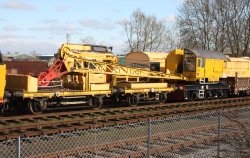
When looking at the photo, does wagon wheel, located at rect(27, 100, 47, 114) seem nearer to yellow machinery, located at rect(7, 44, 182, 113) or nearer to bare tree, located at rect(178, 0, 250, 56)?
yellow machinery, located at rect(7, 44, 182, 113)

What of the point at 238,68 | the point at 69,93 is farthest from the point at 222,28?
the point at 69,93

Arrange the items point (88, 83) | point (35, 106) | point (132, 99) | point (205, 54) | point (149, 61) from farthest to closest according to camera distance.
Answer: point (149, 61)
point (205, 54)
point (132, 99)
point (88, 83)
point (35, 106)

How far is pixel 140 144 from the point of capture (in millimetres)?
10719

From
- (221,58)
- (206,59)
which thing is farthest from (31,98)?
(221,58)

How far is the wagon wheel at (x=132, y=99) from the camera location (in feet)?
65.9

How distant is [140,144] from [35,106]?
6764mm

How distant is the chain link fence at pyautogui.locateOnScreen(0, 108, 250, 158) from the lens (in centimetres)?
923

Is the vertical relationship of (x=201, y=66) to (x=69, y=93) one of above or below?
above

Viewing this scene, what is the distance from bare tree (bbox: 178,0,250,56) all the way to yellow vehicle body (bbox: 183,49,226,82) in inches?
1277

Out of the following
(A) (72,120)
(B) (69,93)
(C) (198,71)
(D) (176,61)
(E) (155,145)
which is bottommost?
(E) (155,145)

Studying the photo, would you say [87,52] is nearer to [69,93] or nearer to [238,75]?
[69,93]

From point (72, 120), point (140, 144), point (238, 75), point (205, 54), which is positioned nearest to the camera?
point (140, 144)

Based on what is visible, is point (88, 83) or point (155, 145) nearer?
point (155, 145)

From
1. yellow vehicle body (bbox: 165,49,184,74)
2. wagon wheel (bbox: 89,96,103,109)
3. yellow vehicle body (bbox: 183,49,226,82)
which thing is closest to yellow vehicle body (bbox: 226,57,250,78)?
yellow vehicle body (bbox: 183,49,226,82)
